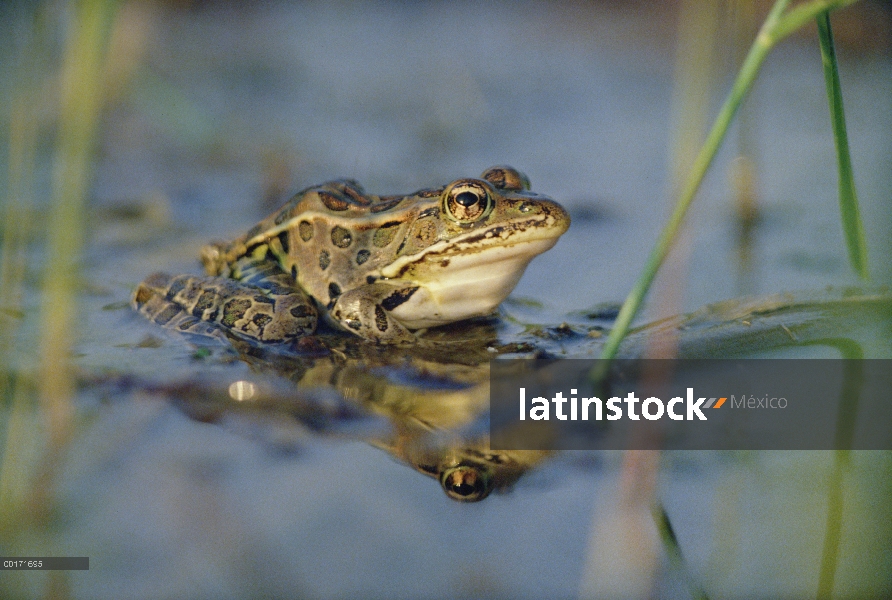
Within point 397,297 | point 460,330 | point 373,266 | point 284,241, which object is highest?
point 284,241

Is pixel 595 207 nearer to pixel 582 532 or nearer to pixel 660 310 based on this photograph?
pixel 660 310

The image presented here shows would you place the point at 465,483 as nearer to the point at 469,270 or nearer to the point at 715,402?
the point at 715,402

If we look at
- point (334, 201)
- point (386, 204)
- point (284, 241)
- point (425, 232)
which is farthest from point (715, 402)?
point (284, 241)

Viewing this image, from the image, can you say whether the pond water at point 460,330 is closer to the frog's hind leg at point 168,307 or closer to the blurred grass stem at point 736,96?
the frog's hind leg at point 168,307

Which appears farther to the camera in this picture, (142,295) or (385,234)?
(142,295)

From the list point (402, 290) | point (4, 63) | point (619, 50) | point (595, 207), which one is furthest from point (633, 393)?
point (619, 50)

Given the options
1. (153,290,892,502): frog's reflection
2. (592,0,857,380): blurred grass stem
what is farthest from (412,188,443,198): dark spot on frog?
(592,0,857,380): blurred grass stem
